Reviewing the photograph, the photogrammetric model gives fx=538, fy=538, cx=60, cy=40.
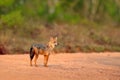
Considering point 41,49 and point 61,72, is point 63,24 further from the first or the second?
point 61,72

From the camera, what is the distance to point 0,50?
27.9 metres

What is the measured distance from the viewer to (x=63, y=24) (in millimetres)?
45500

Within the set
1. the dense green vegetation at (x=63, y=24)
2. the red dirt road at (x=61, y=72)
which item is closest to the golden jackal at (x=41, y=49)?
the red dirt road at (x=61, y=72)

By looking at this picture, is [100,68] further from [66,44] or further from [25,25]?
[25,25]

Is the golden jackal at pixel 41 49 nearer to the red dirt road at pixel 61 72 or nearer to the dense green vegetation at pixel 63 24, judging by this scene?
the red dirt road at pixel 61 72

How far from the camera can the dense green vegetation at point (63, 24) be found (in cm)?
3341

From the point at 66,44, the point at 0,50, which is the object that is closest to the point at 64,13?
the point at 66,44

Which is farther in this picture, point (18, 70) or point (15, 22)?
point (15, 22)

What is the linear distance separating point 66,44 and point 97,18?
19.5 meters

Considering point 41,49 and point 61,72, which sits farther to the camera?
point 41,49

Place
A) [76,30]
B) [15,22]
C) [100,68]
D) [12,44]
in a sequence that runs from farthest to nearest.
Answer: [76,30] < [15,22] < [12,44] < [100,68]

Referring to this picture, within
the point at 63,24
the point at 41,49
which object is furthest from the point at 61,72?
the point at 63,24

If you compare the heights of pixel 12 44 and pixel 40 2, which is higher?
pixel 40 2

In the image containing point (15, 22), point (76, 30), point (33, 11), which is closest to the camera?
point (15, 22)
